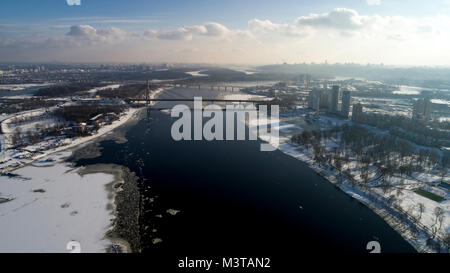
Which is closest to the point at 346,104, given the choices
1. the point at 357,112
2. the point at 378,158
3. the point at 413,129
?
the point at 357,112

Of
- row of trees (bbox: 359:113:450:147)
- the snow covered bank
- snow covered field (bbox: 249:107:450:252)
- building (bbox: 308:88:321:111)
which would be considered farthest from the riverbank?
building (bbox: 308:88:321:111)

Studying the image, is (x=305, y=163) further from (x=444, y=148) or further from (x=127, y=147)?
(x=127, y=147)

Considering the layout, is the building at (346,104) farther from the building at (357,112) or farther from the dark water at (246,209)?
the dark water at (246,209)

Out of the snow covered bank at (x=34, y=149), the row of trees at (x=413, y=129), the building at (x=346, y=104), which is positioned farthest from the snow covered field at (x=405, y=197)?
the snow covered bank at (x=34, y=149)

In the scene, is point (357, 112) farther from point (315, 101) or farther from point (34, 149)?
point (34, 149)

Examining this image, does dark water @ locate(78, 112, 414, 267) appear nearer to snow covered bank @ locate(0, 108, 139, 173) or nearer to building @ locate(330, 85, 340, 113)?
snow covered bank @ locate(0, 108, 139, 173)
